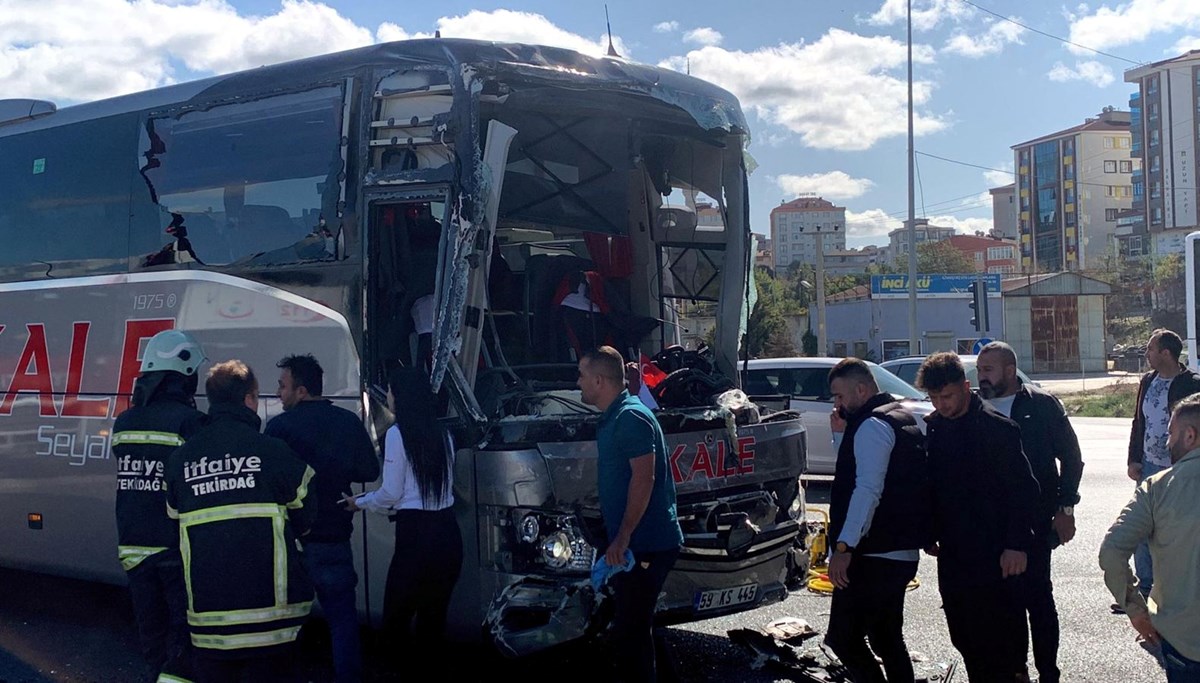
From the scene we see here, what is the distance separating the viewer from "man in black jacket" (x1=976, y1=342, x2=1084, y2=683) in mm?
5402

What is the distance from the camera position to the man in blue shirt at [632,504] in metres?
4.84

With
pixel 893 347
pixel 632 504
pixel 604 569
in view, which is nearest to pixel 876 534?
pixel 632 504

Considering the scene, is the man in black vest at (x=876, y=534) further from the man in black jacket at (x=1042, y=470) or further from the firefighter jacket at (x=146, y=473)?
the firefighter jacket at (x=146, y=473)

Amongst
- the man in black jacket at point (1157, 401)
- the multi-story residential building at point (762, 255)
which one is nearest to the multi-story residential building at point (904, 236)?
the multi-story residential building at point (762, 255)

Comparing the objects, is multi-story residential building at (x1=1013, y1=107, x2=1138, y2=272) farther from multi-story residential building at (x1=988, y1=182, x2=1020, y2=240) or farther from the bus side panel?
the bus side panel

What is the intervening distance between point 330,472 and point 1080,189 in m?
129

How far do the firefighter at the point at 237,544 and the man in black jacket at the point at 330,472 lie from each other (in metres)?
0.99

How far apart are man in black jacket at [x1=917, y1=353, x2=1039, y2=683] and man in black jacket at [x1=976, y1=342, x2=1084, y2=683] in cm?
63

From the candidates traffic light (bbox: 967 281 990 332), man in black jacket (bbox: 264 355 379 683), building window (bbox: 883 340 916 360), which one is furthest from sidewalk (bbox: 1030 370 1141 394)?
man in black jacket (bbox: 264 355 379 683)

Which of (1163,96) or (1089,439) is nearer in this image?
(1089,439)

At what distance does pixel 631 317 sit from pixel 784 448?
1.87 m

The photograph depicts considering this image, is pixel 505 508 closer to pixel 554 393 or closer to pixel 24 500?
pixel 554 393

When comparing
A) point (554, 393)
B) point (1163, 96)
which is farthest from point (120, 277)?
point (1163, 96)

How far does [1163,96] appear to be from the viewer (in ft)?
310
